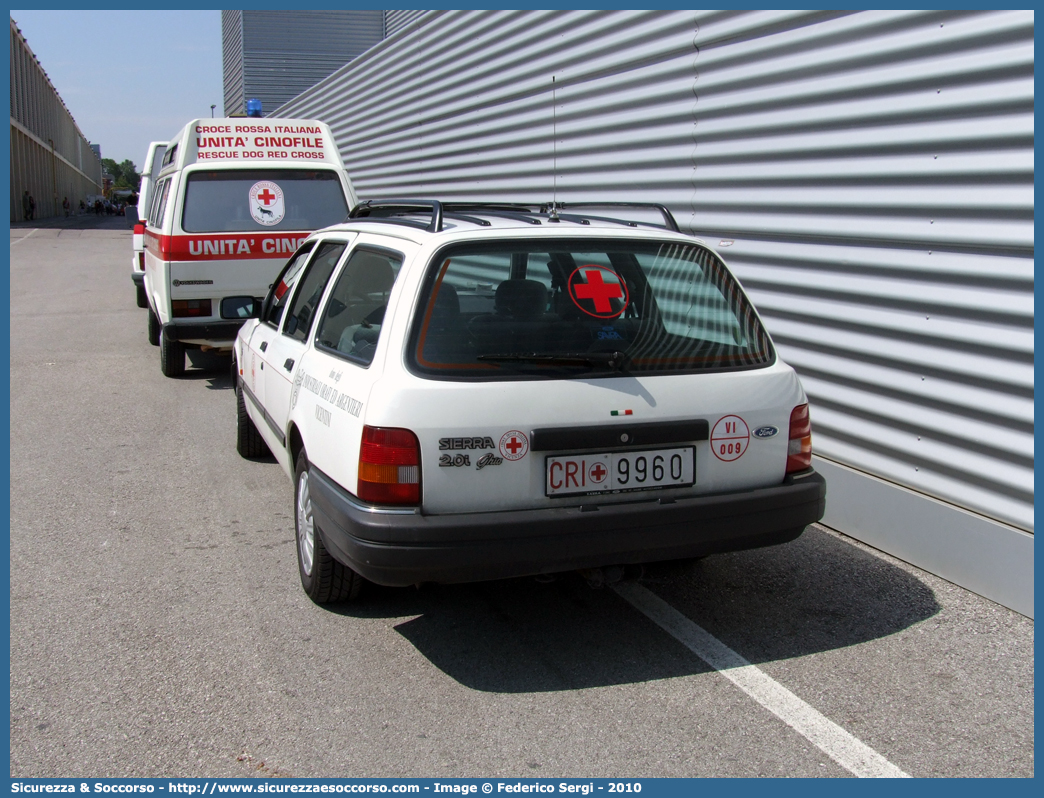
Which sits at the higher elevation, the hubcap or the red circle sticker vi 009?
the red circle sticker vi 009

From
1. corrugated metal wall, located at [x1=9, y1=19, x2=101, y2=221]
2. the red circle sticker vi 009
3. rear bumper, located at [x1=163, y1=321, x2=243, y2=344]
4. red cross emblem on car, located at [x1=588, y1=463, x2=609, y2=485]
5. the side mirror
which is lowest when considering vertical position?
red cross emblem on car, located at [x1=588, y1=463, x2=609, y2=485]

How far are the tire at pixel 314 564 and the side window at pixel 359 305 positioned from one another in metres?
0.53

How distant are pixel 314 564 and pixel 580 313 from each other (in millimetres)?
1546

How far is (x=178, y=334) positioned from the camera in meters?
8.72

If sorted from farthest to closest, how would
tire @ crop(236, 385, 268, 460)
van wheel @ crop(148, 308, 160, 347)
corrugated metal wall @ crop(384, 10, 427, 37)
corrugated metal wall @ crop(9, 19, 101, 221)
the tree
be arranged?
the tree < corrugated metal wall @ crop(9, 19, 101, 221) < corrugated metal wall @ crop(384, 10, 427, 37) < van wheel @ crop(148, 308, 160, 347) < tire @ crop(236, 385, 268, 460)

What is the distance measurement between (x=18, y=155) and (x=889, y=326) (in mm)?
64171

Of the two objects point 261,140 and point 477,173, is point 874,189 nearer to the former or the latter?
point 477,173

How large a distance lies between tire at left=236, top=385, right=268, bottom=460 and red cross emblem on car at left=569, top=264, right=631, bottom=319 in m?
3.34

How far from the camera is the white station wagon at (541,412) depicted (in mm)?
3309

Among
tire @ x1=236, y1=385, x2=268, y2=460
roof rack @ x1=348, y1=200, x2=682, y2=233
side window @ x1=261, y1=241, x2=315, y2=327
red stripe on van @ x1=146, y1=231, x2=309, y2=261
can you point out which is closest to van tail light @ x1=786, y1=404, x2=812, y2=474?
roof rack @ x1=348, y1=200, x2=682, y2=233

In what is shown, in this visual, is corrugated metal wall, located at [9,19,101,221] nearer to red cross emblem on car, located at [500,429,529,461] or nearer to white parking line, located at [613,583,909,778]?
white parking line, located at [613,583,909,778]

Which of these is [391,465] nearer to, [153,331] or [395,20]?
[153,331]

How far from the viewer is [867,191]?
4832 millimetres

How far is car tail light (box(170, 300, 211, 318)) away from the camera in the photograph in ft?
28.8
